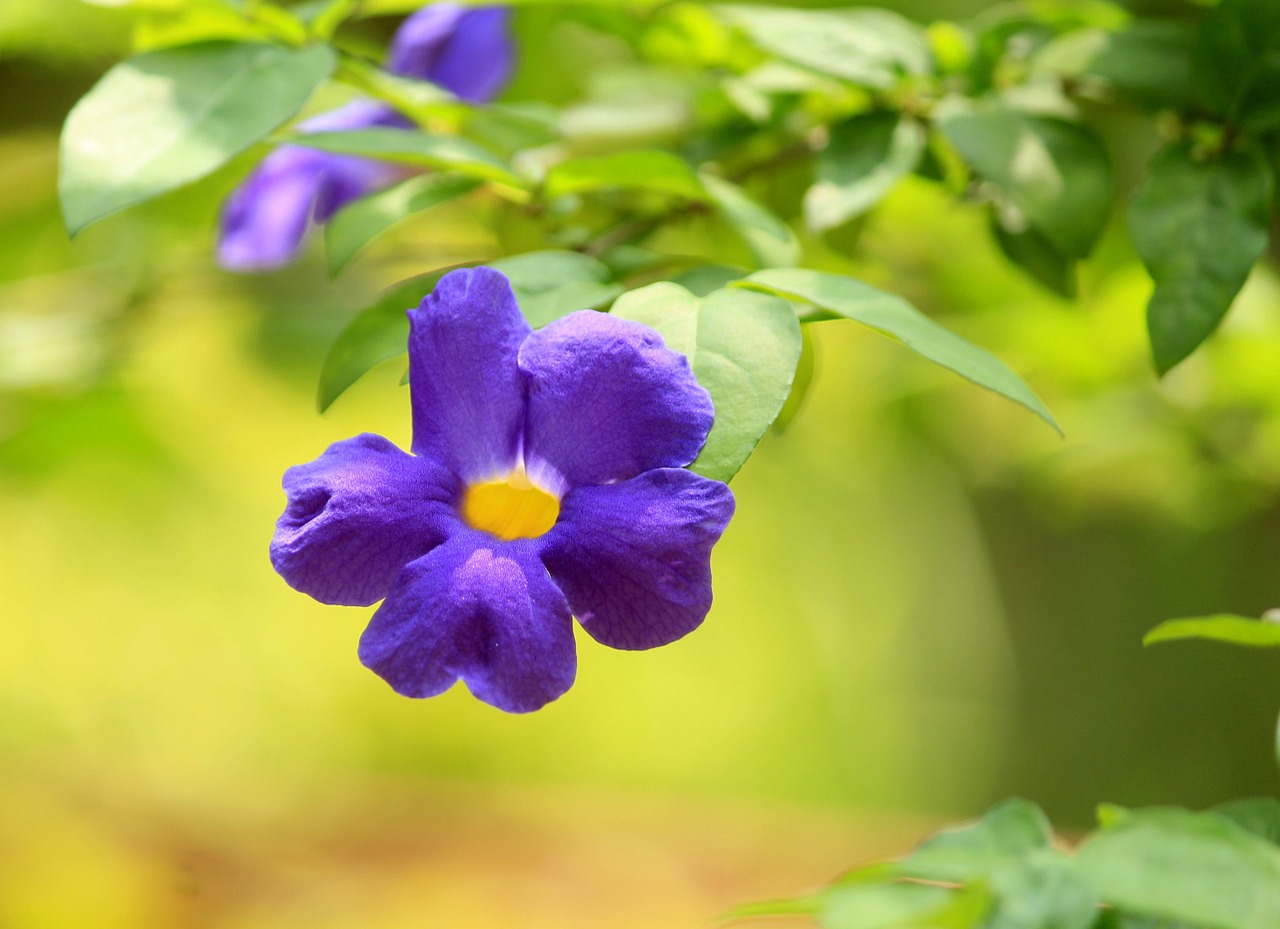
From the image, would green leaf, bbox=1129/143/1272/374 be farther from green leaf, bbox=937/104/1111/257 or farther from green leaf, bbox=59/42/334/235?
green leaf, bbox=59/42/334/235

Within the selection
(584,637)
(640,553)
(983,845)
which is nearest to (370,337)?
(640,553)

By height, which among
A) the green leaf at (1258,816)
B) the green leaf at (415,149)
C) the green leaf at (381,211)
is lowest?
the green leaf at (1258,816)

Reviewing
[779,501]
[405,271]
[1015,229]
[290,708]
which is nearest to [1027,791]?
[779,501]

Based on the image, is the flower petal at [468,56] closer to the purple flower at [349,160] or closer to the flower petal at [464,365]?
the purple flower at [349,160]

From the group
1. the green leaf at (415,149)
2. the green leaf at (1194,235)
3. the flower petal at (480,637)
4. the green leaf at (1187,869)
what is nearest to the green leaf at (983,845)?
the green leaf at (1187,869)

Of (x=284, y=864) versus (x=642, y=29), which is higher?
(x=642, y=29)

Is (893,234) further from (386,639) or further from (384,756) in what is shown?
(384,756)

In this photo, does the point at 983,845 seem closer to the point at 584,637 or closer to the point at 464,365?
the point at 464,365
